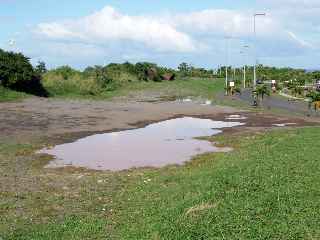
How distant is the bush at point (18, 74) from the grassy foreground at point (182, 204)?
4615 cm

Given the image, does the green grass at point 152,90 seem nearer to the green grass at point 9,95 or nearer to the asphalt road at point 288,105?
the green grass at point 9,95

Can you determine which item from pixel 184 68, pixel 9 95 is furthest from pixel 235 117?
pixel 184 68

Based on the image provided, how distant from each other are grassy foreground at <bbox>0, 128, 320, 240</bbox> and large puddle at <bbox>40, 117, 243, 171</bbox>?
3.33 m

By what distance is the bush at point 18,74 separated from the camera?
64.8 m

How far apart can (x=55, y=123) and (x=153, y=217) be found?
93.8ft

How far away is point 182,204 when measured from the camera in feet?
44.6

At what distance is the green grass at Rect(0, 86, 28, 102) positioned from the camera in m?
59.8

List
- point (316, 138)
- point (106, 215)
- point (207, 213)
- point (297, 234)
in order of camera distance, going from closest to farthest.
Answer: point (297, 234)
point (207, 213)
point (106, 215)
point (316, 138)

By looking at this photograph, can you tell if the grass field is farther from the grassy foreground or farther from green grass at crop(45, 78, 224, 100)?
the grassy foreground

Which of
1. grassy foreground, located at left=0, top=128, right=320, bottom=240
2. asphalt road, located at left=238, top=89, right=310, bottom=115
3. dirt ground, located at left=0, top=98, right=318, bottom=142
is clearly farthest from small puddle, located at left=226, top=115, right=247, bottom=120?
grassy foreground, located at left=0, top=128, right=320, bottom=240

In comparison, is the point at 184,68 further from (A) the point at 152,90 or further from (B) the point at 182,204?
(B) the point at 182,204

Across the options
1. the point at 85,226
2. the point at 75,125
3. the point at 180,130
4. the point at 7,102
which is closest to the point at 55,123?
the point at 75,125

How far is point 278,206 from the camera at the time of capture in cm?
1227

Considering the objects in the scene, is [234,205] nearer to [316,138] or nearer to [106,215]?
[106,215]
